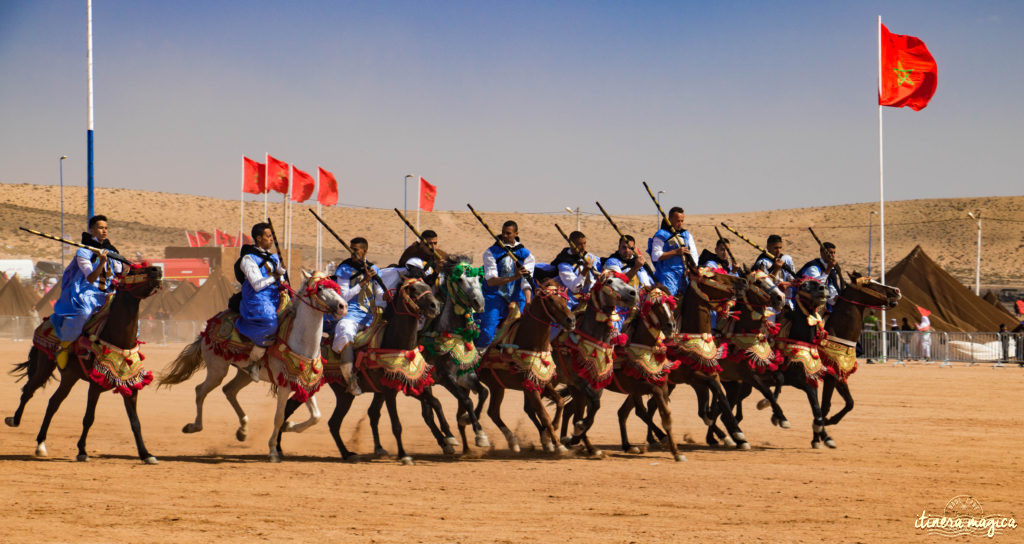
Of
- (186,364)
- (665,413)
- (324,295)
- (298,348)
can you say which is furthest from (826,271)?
(186,364)

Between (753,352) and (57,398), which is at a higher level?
(753,352)

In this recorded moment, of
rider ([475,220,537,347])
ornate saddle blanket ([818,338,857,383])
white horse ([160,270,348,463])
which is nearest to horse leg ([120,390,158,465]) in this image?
white horse ([160,270,348,463])

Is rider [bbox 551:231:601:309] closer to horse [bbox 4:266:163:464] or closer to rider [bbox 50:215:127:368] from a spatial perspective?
horse [bbox 4:266:163:464]

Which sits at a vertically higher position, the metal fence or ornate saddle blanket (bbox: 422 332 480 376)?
ornate saddle blanket (bbox: 422 332 480 376)

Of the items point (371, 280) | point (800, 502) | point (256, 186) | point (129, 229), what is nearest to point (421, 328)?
point (371, 280)

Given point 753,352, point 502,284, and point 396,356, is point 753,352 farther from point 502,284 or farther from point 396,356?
point 396,356

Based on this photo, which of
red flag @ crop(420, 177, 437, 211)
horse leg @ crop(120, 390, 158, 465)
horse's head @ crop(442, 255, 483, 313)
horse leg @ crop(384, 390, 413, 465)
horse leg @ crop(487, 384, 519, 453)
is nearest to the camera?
horse leg @ crop(120, 390, 158, 465)

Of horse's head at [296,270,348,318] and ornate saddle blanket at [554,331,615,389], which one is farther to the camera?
ornate saddle blanket at [554,331,615,389]

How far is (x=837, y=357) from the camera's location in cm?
1521

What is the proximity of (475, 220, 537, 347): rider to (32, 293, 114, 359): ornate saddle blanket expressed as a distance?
465 cm

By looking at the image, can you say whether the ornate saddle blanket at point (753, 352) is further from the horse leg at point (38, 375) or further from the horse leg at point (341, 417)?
the horse leg at point (38, 375)

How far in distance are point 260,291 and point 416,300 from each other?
6.47 ft

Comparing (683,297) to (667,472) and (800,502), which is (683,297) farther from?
(800,502)

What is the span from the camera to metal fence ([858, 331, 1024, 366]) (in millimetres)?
36406
